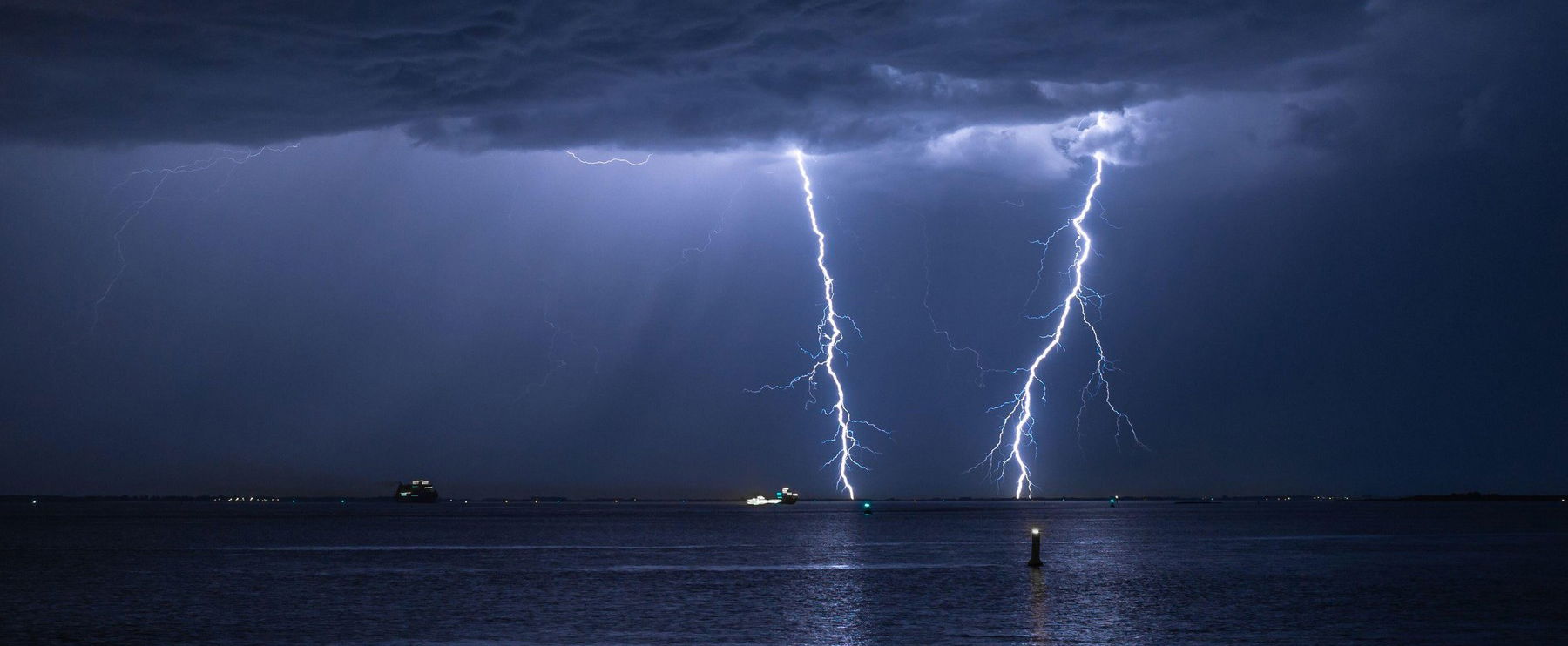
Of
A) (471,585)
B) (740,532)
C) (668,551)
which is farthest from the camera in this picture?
(740,532)

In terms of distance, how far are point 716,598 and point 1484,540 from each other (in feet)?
240

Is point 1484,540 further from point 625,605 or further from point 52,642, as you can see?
point 52,642

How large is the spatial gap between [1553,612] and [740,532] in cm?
8452

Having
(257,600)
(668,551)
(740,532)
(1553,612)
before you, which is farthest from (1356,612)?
(740,532)

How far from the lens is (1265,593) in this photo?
46.2 metres

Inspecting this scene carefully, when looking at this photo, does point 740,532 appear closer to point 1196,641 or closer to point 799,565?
point 799,565

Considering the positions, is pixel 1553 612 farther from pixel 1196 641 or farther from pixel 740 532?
pixel 740 532

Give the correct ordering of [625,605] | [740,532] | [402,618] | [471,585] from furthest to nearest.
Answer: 1. [740,532]
2. [471,585]
3. [625,605]
4. [402,618]

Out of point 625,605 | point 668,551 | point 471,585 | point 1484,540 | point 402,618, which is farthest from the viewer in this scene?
point 1484,540

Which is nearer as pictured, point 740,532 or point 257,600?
point 257,600

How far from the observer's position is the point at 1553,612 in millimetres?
38969

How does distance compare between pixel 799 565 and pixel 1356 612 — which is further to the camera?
pixel 799 565

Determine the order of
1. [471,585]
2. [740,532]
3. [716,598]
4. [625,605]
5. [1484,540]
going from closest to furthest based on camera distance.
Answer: [625,605], [716,598], [471,585], [1484,540], [740,532]

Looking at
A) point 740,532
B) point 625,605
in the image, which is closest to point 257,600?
point 625,605
